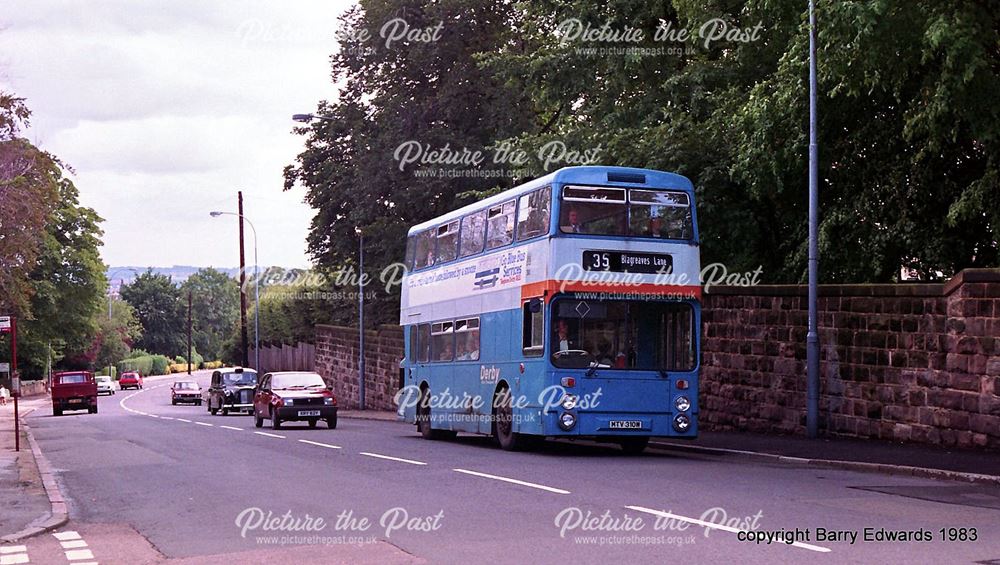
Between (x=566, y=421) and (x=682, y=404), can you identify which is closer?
(x=566, y=421)

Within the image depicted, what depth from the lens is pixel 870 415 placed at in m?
22.0

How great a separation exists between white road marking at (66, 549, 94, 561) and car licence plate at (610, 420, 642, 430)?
10.6 metres

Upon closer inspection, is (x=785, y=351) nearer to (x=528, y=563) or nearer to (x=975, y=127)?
(x=975, y=127)

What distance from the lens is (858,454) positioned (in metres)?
18.9

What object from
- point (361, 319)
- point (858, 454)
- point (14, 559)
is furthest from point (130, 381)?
point (14, 559)

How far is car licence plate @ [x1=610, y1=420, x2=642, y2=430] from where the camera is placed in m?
20.4

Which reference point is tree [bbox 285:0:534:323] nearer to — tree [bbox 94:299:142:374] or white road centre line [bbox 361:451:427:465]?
white road centre line [bbox 361:451:427:465]

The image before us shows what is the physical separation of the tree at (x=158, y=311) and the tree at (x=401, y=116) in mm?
133533

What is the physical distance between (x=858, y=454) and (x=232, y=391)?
3649 centimetres

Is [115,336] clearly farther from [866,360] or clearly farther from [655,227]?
[866,360]

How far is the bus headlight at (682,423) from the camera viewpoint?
67.7 ft

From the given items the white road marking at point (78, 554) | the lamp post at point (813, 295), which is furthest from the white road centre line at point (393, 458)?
the white road marking at point (78, 554)

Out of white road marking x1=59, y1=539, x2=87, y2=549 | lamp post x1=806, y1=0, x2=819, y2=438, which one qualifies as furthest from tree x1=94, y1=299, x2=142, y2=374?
white road marking x1=59, y1=539, x2=87, y2=549

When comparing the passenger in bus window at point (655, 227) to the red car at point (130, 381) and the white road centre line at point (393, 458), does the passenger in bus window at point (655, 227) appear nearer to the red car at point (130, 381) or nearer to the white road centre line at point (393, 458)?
the white road centre line at point (393, 458)
